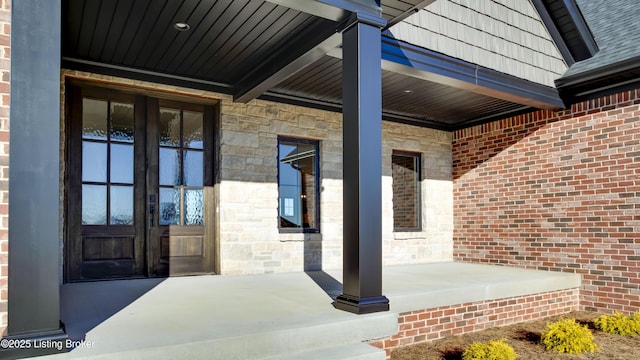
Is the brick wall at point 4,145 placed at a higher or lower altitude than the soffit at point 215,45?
lower

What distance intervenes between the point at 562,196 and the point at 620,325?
205cm

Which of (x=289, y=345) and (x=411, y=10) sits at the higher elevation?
(x=411, y=10)

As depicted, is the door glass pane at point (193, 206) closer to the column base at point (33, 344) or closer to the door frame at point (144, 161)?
the door frame at point (144, 161)

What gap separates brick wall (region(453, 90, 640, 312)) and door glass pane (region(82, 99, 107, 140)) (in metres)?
5.64

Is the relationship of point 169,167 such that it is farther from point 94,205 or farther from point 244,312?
point 244,312

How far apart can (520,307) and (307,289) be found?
2535mm

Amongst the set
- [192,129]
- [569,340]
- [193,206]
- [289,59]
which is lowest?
[569,340]

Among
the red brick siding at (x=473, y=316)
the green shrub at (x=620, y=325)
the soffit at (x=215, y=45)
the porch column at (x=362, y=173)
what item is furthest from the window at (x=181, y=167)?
the green shrub at (x=620, y=325)

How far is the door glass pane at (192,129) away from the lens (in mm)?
5656

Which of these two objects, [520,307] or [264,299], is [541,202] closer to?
[520,307]

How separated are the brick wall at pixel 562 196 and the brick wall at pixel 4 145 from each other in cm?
627

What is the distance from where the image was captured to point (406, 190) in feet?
24.6

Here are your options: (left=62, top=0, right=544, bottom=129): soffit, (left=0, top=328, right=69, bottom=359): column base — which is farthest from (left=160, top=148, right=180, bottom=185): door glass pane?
(left=0, top=328, right=69, bottom=359): column base

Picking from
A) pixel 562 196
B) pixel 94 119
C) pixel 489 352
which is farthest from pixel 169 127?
pixel 562 196
